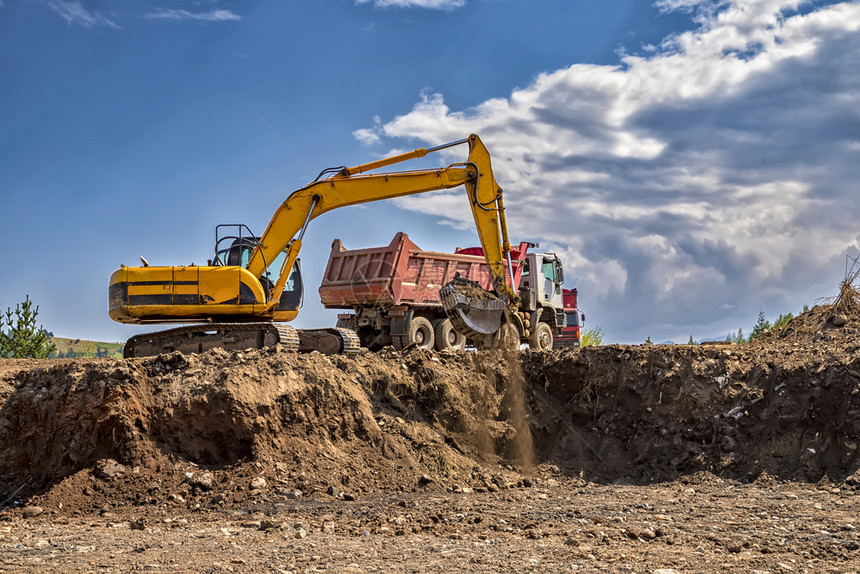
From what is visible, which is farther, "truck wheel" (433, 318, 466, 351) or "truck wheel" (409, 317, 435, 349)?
"truck wheel" (433, 318, 466, 351)

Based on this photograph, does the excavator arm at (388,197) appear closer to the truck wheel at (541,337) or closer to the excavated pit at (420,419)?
the truck wheel at (541,337)

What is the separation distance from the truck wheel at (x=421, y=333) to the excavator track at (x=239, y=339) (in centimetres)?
224

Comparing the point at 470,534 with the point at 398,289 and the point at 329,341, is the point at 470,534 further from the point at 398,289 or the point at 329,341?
the point at 398,289

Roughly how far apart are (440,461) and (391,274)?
26.3 ft

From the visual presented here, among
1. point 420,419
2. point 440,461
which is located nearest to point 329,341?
point 420,419

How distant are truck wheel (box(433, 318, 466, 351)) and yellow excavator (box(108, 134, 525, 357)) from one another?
528 mm

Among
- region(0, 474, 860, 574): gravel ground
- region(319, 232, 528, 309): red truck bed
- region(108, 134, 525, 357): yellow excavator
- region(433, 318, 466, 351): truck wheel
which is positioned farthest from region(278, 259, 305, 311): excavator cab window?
region(0, 474, 860, 574): gravel ground

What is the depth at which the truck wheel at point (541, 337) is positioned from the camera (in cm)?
2067

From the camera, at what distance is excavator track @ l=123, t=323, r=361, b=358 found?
47.3ft

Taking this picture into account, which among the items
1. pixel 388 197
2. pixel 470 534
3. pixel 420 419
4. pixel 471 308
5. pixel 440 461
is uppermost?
pixel 388 197

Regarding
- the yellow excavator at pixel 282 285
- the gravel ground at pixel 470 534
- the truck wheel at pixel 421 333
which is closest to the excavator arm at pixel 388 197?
the yellow excavator at pixel 282 285

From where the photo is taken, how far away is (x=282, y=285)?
50.1ft

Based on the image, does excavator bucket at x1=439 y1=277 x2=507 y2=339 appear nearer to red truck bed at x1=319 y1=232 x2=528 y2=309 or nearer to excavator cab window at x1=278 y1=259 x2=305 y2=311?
red truck bed at x1=319 y1=232 x2=528 y2=309

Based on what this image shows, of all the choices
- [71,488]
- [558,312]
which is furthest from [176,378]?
[558,312]
